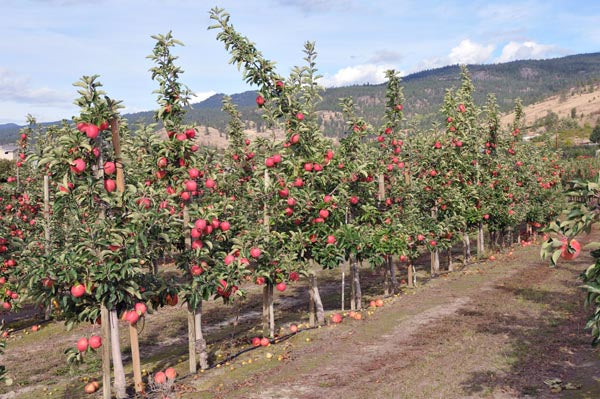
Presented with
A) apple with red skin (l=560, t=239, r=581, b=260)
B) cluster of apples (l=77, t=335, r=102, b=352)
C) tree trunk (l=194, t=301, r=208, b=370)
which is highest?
apple with red skin (l=560, t=239, r=581, b=260)

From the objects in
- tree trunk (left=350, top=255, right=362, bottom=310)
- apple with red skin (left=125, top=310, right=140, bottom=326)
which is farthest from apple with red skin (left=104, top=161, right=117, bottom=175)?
tree trunk (left=350, top=255, right=362, bottom=310)

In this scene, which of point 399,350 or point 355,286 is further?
point 355,286

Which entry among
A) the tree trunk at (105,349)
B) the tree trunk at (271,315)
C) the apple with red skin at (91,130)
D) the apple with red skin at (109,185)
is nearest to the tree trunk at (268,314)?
the tree trunk at (271,315)

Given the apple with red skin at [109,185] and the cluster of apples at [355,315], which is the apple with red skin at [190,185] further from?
the cluster of apples at [355,315]

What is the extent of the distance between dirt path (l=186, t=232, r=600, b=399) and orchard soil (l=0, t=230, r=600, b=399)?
0.10ft

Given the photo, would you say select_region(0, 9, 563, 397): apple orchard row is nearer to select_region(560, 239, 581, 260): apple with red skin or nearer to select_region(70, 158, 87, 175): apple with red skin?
select_region(70, 158, 87, 175): apple with red skin

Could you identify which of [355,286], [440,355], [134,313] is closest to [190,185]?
[134,313]

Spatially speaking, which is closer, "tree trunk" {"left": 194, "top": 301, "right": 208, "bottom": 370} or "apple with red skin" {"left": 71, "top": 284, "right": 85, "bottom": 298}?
"apple with red skin" {"left": 71, "top": 284, "right": 85, "bottom": 298}

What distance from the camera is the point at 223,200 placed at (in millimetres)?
14156

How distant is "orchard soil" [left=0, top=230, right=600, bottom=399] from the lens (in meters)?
11.9

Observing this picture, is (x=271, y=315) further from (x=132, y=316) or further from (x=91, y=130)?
(x=91, y=130)

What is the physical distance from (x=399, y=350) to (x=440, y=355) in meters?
1.35

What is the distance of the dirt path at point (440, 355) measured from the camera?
11648 mm

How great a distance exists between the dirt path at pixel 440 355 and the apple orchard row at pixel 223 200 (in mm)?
2293
